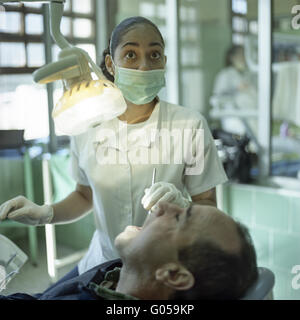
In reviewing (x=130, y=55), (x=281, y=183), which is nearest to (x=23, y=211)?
(x=130, y=55)

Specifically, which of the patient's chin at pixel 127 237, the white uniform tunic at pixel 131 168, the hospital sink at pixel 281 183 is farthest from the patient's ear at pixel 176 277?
the hospital sink at pixel 281 183

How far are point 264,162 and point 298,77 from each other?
0.69 meters

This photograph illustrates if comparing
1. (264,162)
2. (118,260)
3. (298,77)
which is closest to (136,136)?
(118,260)

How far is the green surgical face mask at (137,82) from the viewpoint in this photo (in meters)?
1.04

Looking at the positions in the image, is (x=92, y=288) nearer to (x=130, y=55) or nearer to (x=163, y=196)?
(x=163, y=196)

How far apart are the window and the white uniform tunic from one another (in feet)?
0.61

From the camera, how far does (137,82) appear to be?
3.43ft

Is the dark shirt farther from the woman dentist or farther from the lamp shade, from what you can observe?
the lamp shade

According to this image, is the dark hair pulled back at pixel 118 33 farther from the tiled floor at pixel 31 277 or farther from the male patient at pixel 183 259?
the tiled floor at pixel 31 277

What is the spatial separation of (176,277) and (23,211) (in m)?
0.45

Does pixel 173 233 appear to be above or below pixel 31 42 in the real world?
below

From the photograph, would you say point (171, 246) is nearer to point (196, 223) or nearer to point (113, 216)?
point (196, 223)

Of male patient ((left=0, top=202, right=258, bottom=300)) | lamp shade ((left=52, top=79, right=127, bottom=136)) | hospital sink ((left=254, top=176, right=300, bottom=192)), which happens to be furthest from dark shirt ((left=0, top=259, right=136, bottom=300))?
hospital sink ((left=254, top=176, right=300, bottom=192))

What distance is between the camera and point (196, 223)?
0.99 m
